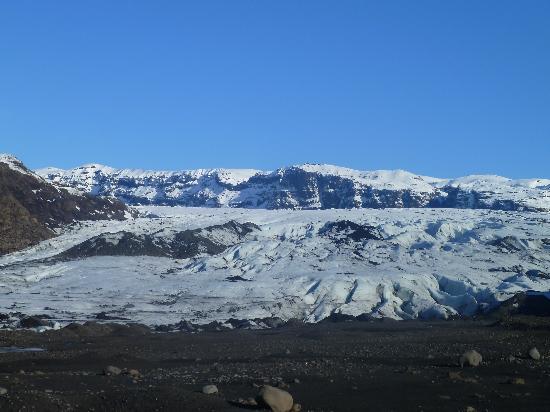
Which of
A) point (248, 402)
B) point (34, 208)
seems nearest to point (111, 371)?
point (248, 402)

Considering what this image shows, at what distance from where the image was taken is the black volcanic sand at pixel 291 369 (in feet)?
50.4

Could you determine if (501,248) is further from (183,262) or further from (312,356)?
(312,356)

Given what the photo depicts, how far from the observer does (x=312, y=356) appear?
91.1 feet

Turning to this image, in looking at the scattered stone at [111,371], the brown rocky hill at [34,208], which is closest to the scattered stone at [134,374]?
the scattered stone at [111,371]

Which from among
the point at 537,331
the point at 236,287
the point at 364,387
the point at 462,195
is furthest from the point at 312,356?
the point at 462,195

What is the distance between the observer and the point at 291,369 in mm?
22453

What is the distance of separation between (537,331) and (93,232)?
203 feet

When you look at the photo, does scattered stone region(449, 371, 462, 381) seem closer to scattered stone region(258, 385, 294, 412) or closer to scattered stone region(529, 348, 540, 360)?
scattered stone region(529, 348, 540, 360)

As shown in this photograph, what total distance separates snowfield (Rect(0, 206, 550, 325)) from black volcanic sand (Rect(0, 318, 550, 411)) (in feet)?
46.2

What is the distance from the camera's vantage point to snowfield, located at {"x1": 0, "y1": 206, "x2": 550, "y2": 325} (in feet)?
186

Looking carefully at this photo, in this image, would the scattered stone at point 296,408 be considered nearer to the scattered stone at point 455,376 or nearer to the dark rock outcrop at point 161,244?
the scattered stone at point 455,376

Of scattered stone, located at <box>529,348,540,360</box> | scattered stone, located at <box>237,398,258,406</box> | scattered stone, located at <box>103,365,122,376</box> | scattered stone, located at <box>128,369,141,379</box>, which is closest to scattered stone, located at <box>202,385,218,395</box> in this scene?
scattered stone, located at <box>237,398,258,406</box>

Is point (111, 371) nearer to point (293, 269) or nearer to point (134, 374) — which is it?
point (134, 374)

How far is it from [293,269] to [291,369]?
45.3 m
